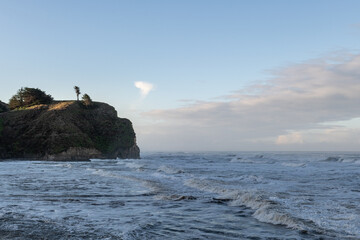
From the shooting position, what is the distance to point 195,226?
8.91 meters

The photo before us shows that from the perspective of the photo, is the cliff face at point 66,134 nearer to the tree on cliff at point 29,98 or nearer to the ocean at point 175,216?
the tree on cliff at point 29,98

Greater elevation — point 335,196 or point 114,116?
point 114,116

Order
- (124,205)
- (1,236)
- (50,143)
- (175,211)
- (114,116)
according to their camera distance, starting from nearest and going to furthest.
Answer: (1,236) < (175,211) < (124,205) < (50,143) < (114,116)

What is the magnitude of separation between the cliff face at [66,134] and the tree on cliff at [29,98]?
11.4 m

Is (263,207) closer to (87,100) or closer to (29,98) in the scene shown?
(87,100)

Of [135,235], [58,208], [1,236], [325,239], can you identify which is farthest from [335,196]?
[1,236]

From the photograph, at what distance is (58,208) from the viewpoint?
454 inches

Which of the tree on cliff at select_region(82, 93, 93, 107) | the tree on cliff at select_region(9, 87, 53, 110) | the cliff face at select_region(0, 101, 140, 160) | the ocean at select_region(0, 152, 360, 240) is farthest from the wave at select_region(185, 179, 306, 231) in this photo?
the tree on cliff at select_region(9, 87, 53, 110)

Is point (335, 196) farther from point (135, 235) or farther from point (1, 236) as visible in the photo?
point (1, 236)

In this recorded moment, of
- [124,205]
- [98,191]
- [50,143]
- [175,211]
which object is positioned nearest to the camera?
[175,211]

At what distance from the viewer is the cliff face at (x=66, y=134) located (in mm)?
69812

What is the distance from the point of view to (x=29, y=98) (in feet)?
292

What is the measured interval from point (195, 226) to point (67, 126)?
70006 millimetres

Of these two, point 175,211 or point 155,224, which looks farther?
point 175,211
